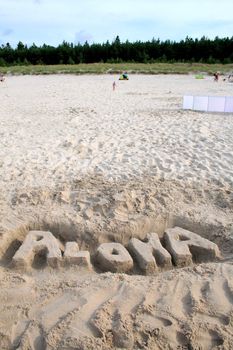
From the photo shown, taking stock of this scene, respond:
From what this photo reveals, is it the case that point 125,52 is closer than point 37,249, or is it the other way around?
point 37,249

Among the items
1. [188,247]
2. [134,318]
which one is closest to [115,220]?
[188,247]

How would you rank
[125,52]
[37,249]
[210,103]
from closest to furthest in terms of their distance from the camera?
[37,249] → [210,103] → [125,52]

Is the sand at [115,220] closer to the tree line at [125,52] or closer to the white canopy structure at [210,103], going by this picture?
the white canopy structure at [210,103]

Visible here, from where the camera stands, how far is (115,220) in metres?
4.83

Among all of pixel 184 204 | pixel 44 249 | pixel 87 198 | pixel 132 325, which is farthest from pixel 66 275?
pixel 184 204

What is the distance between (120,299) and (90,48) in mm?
49586

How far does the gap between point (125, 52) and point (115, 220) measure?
47.0 metres

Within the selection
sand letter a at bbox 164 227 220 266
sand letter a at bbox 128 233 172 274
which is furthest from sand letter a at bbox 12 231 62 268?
sand letter a at bbox 164 227 220 266

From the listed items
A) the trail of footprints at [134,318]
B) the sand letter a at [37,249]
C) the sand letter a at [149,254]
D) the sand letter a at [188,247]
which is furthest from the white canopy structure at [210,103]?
the trail of footprints at [134,318]

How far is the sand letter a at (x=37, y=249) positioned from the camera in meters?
4.02

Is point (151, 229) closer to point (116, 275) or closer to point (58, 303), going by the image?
point (116, 275)

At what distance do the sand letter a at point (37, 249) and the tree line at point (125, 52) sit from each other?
43.6 m

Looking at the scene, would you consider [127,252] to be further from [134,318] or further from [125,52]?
[125,52]

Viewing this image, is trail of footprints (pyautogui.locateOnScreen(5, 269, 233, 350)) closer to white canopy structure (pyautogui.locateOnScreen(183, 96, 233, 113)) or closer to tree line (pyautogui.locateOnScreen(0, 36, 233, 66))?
white canopy structure (pyautogui.locateOnScreen(183, 96, 233, 113))
